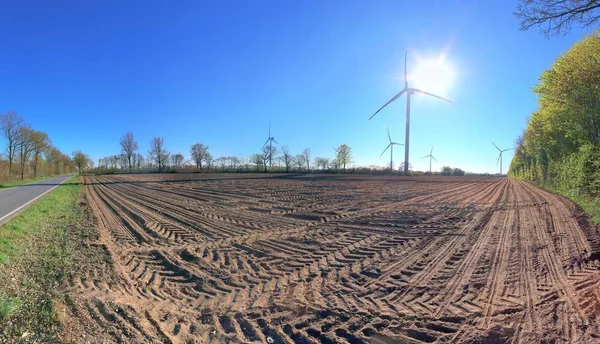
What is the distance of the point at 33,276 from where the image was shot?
6.04 metres

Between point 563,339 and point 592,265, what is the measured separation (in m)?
4.06

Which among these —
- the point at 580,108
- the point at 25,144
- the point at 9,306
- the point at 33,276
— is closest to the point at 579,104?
the point at 580,108

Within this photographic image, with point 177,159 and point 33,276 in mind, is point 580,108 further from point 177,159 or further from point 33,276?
point 177,159

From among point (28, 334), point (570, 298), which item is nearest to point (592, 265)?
point (570, 298)

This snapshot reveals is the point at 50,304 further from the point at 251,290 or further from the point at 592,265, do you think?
the point at 592,265

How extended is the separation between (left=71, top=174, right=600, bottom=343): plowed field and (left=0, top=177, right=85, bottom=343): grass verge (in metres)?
0.40

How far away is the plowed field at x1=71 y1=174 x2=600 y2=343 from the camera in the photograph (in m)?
4.12

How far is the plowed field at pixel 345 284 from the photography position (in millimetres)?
4121

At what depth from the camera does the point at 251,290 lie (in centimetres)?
548

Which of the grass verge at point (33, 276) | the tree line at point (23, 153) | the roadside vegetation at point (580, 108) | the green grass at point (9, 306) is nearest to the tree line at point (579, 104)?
the roadside vegetation at point (580, 108)

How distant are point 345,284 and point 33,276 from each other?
6.52 meters

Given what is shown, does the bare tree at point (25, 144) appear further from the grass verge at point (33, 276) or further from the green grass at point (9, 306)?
the green grass at point (9, 306)

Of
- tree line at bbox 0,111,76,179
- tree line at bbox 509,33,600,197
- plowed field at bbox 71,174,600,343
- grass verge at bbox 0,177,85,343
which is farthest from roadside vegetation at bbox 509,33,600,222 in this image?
tree line at bbox 0,111,76,179

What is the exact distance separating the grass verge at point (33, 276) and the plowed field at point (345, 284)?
1.32 feet
